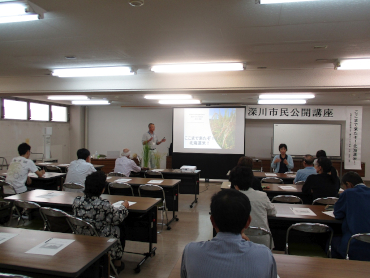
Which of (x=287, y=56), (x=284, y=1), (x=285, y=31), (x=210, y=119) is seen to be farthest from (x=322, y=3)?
(x=210, y=119)

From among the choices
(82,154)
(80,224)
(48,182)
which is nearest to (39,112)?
(48,182)

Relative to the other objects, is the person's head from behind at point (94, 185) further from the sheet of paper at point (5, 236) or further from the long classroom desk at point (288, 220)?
the long classroom desk at point (288, 220)

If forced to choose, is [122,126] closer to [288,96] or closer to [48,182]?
[48,182]

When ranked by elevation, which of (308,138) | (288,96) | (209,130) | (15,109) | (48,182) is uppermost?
(288,96)

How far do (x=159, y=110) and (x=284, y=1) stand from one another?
8723 millimetres

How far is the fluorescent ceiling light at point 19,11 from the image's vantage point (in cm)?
232

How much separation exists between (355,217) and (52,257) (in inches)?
97.2

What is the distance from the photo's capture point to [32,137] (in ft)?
29.3

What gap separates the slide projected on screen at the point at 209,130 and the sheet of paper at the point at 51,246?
673 centimetres

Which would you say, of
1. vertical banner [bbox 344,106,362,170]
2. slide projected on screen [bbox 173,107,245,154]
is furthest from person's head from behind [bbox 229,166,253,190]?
vertical banner [bbox 344,106,362,170]

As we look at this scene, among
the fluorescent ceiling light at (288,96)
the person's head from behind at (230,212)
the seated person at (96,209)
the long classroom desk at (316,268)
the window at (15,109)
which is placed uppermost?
the fluorescent ceiling light at (288,96)

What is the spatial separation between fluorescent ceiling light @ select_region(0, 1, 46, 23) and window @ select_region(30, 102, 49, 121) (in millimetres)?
7348

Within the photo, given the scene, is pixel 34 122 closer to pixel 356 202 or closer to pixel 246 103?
pixel 246 103

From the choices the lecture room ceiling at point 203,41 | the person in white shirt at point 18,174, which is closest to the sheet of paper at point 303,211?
the lecture room ceiling at point 203,41
